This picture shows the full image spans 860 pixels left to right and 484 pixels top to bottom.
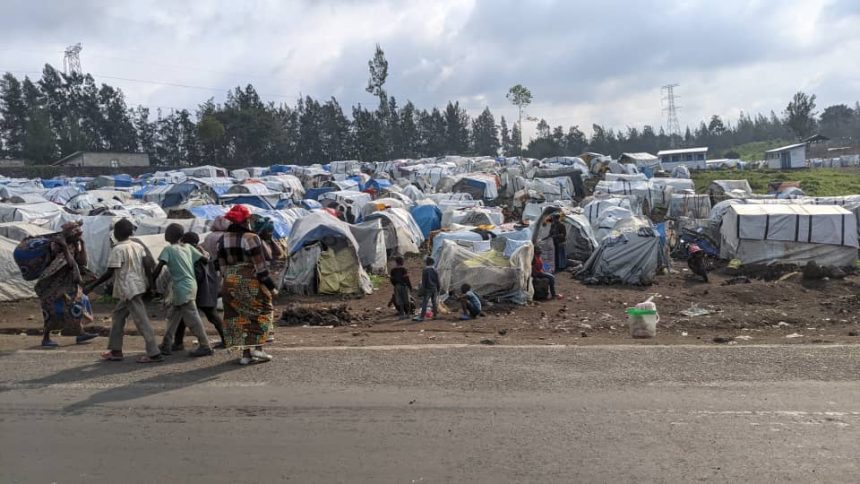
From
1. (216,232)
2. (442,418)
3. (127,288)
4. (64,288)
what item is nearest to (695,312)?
(442,418)

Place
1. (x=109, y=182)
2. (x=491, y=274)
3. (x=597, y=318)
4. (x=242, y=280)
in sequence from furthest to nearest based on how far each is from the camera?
(x=109, y=182), (x=491, y=274), (x=597, y=318), (x=242, y=280)

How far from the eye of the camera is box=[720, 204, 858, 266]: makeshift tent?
16.1 m

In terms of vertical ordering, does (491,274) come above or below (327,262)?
below

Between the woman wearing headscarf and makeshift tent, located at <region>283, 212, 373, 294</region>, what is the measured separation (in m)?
Result: 7.97

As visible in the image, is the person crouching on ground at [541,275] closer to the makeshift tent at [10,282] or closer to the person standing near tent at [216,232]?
the person standing near tent at [216,232]

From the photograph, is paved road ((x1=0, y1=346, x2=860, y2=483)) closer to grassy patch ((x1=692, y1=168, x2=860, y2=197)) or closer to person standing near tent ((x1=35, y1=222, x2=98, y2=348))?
person standing near tent ((x1=35, y1=222, x2=98, y2=348))

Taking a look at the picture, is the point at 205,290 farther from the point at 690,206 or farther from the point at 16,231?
the point at 690,206

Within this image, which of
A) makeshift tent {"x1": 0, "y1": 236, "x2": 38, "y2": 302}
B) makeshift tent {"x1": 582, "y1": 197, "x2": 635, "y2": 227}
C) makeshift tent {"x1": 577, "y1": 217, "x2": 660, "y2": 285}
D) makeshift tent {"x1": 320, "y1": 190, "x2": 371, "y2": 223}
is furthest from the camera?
makeshift tent {"x1": 320, "y1": 190, "x2": 371, "y2": 223}

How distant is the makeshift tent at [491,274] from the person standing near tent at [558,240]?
3.91 m

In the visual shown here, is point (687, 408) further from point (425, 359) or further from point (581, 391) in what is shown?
point (425, 359)

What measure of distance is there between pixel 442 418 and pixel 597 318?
7012 mm

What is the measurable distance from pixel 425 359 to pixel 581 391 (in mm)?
1789

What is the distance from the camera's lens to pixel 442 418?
16.0 ft

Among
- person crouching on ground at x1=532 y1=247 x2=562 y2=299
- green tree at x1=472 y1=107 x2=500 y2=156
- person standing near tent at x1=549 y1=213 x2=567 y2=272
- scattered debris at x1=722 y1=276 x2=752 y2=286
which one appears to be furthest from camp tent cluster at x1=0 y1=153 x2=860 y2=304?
green tree at x1=472 y1=107 x2=500 y2=156
